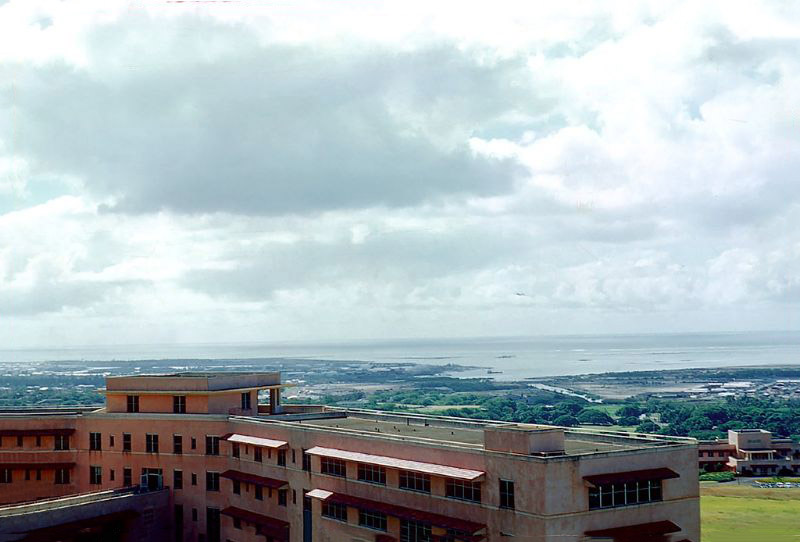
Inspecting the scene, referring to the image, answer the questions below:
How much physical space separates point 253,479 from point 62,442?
14.6 meters

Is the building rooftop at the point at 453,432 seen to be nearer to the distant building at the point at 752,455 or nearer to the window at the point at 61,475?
the window at the point at 61,475

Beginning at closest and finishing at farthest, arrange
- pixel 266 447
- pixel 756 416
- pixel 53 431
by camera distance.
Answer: pixel 266 447
pixel 53 431
pixel 756 416

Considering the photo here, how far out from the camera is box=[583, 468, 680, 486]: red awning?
31.6m

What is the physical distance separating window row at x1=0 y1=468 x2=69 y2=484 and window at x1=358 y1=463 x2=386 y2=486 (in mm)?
22947

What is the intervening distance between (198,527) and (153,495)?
322 centimetres

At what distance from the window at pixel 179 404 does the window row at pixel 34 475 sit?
830 cm

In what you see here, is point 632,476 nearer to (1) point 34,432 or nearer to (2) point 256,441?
(2) point 256,441

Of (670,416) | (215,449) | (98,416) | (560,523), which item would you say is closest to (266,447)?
(215,449)

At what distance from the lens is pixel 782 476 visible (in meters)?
108

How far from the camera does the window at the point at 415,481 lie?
118 ft

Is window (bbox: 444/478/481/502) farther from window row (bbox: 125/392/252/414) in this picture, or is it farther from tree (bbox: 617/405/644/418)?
tree (bbox: 617/405/644/418)

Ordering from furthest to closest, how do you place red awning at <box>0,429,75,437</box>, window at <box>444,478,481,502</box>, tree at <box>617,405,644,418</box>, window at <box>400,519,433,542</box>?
1. tree at <box>617,405,644,418</box>
2. red awning at <box>0,429,75,437</box>
3. window at <box>400,519,433,542</box>
4. window at <box>444,478,481,502</box>

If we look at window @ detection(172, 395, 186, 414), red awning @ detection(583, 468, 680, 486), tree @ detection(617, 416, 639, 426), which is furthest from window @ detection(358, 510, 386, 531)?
tree @ detection(617, 416, 639, 426)

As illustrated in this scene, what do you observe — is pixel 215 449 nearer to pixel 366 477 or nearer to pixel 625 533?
pixel 366 477
